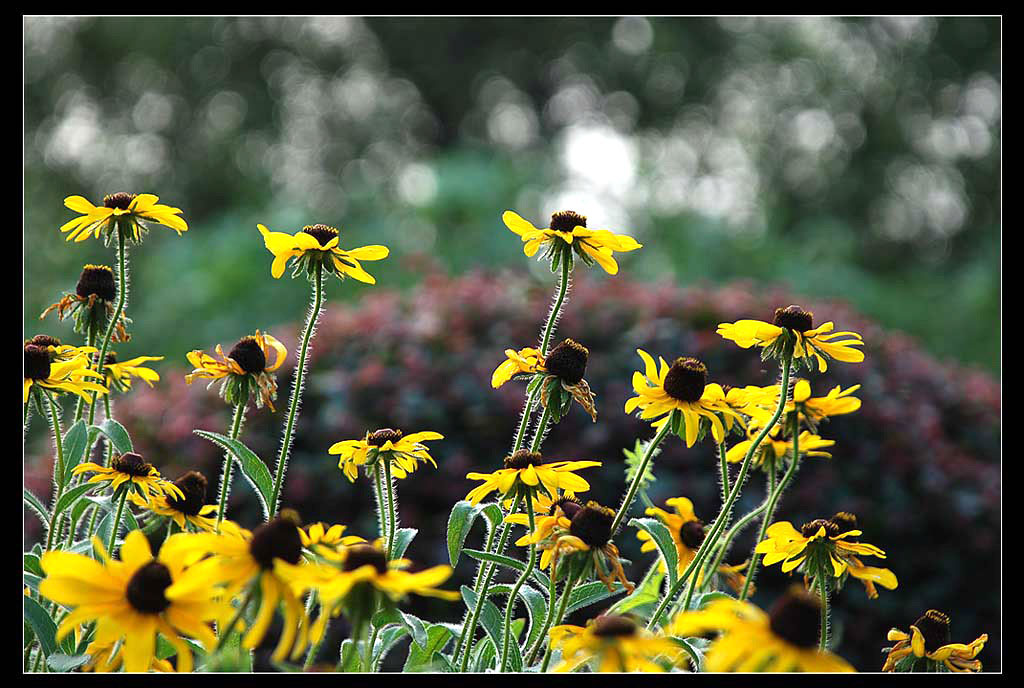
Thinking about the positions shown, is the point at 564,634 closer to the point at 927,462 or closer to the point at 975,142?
the point at 927,462

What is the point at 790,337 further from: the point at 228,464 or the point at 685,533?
the point at 228,464

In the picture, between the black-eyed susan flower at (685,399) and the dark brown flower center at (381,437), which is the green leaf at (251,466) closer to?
the dark brown flower center at (381,437)

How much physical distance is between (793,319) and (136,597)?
2.67ft

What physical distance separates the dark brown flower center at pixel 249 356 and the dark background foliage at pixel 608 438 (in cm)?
116

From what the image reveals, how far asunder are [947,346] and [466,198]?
3071 millimetres

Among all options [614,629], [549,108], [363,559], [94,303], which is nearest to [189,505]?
[94,303]

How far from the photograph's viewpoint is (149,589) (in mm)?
802

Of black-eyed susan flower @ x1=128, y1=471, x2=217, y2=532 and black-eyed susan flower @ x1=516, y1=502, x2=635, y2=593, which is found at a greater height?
black-eyed susan flower @ x1=516, y1=502, x2=635, y2=593

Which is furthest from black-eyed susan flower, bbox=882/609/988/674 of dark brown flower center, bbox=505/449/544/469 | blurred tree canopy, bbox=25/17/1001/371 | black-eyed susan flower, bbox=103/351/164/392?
blurred tree canopy, bbox=25/17/1001/371

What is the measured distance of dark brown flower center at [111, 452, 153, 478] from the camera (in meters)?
1.23

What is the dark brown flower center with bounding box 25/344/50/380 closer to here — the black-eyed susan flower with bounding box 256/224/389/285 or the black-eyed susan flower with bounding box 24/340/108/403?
the black-eyed susan flower with bounding box 24/340/108/403

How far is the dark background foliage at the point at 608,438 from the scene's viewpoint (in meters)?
2.48

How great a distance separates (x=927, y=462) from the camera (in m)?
2.72
